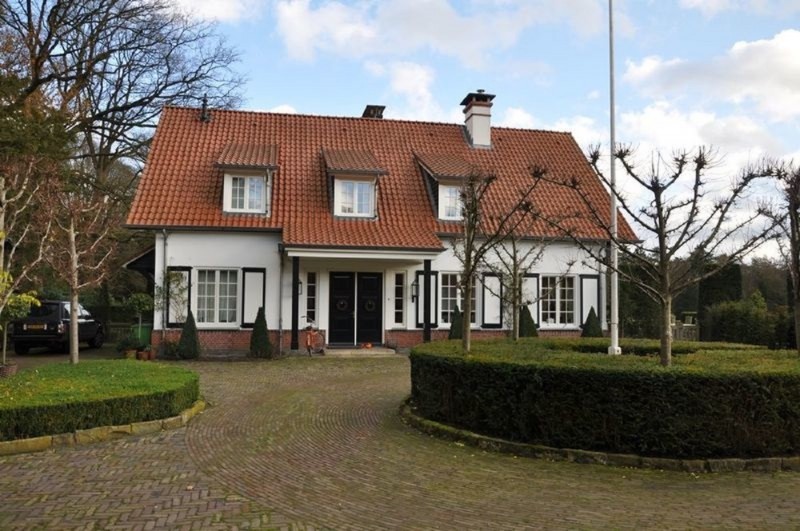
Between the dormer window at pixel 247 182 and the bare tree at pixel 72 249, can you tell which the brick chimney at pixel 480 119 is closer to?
the dormer window at pixel 247 182

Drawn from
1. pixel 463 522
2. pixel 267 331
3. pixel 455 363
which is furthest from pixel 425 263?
pixel 463 522

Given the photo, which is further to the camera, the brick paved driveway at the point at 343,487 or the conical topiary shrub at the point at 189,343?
the conical topiary shrub at the point at 189,343

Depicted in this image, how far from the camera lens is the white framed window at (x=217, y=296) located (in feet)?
64.3

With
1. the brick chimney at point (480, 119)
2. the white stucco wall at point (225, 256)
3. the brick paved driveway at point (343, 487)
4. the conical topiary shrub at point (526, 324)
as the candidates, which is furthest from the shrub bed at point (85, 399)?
the brick chimney at point (480, 119)

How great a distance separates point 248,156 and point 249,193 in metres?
1.30

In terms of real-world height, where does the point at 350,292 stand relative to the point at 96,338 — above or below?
above

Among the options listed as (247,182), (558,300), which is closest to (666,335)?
(558,300)

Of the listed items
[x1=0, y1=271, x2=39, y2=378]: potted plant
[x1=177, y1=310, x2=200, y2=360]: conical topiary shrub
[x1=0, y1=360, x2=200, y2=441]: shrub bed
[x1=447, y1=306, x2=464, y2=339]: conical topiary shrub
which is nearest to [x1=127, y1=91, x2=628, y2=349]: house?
[x1=447, y1=306, x2=464, y2=339]: conical topiary shrub

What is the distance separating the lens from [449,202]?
2183 cm

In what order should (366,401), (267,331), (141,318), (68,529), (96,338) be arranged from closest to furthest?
(68,529) → (366,401) → (267,331) → (141,318) → (96,338)

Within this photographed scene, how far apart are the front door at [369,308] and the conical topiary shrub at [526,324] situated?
4502 mm

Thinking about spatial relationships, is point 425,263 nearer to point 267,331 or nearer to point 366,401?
point 267,331

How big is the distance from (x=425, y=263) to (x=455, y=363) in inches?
439

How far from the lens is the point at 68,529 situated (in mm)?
5219
